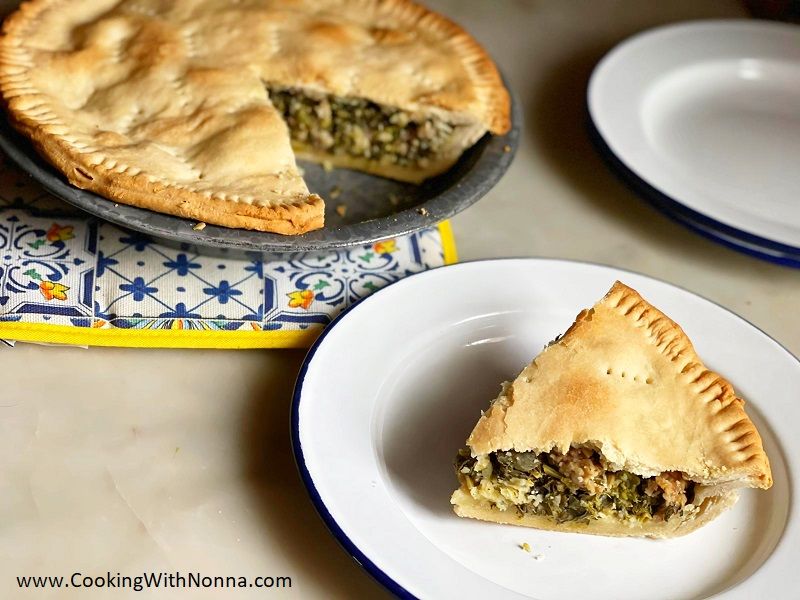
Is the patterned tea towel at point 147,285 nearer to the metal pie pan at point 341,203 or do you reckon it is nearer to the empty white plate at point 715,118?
the metal pie pan at point 341,203

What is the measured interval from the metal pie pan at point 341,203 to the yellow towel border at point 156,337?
0.14m

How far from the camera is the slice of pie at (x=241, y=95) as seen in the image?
146 centimetres

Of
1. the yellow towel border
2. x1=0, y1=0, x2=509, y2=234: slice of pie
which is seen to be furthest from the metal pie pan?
the yellow towel border

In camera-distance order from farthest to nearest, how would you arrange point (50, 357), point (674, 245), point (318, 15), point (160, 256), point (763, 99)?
point (763, 99) < point (318, 15) < point (674, 245) < point (160, 256) < point (50, 357)

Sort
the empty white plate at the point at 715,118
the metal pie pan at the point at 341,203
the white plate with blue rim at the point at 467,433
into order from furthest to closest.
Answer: the empty white plate at the point at 715,118 < the metal pie pan at the point at 341,203 < the white plate with blue rim at the point at 467,433

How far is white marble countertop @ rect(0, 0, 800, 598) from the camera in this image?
1.17 m

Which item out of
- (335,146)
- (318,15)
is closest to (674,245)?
(335,146)

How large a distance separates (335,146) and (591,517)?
0.98 metres

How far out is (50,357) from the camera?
1.40 meters

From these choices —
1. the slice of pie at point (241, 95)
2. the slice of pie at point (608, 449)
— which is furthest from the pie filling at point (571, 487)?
the slice of pie at point (241, 95)

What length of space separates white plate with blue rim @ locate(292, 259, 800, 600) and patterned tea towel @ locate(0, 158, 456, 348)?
0.14 metres

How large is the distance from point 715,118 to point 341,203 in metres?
0.97

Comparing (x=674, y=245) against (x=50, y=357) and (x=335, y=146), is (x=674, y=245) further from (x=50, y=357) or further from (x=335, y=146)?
(x=50, y=357)

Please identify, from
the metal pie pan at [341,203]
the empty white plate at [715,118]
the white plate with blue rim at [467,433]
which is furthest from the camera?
the empty white plate at [715,118]
